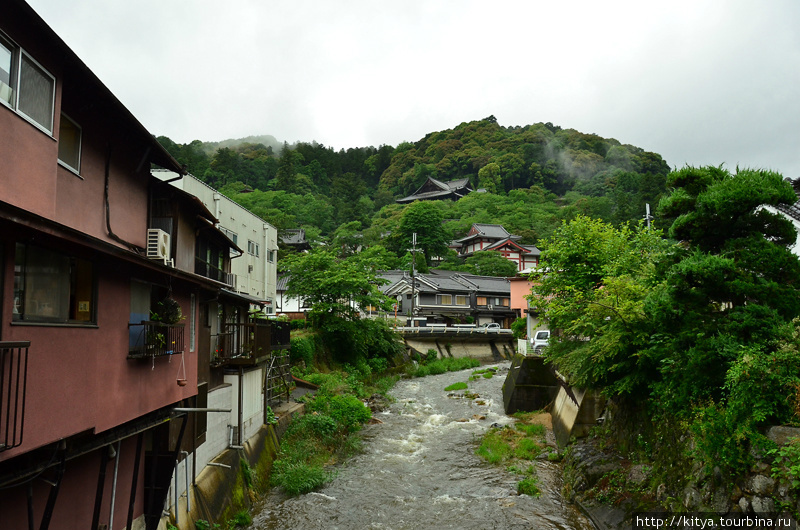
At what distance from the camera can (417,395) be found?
3309cm

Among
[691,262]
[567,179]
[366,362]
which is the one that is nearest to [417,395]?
[366,362]

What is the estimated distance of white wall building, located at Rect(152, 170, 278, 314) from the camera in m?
26.7

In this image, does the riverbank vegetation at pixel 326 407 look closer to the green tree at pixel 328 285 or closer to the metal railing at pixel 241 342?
the green tree at pixel 328 285

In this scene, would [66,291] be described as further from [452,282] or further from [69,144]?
[452,282]

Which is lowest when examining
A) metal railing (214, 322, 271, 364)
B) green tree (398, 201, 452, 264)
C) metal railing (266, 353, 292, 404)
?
metal railing (266, 353, 292, 404)

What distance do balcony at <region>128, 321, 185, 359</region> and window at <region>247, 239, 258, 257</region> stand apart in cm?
2218

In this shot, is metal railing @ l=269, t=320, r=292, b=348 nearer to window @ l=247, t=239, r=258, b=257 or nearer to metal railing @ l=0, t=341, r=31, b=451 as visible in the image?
window @ l=247, t=239, r=258, b=257

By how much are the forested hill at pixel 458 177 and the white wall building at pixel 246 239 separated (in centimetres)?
1955

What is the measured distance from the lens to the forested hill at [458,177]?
75.8 m

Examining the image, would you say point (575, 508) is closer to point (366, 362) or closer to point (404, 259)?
point (366, 362)

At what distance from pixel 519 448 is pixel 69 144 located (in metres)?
17.8

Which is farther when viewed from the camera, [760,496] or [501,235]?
[501,235]

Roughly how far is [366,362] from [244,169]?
2736 inches

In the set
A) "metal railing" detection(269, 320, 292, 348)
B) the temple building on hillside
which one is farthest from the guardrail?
the temple building on hillside
